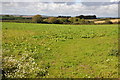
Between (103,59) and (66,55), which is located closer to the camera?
(103,59)

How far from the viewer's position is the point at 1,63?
11375mm

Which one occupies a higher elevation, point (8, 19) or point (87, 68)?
point (8, 19)

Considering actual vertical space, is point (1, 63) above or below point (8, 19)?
below

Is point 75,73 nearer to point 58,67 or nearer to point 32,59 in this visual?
point 58,67

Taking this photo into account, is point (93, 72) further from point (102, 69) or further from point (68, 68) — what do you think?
point (68, 68)

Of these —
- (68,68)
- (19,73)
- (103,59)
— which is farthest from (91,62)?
(19,73)

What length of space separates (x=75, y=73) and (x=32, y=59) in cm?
425

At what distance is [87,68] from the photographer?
10.9 m

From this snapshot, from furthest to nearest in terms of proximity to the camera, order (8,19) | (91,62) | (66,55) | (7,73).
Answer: (8,19), (66,55), (91,62), (7,73)

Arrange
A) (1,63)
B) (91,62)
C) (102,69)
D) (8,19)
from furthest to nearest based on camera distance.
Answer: (8,19) < (91,62) < (1,63) < (102,69)

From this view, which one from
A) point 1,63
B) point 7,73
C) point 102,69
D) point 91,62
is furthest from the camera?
point 91,62

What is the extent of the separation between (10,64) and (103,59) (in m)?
→ 7.60

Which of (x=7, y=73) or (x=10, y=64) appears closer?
(x=7, y=73)

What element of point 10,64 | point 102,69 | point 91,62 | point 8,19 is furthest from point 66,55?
point 8,19
